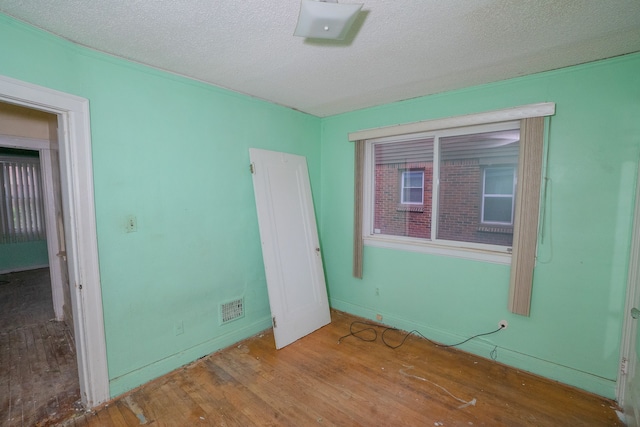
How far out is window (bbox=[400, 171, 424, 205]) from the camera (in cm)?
289

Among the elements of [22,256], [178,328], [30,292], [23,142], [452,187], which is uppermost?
[23,142]

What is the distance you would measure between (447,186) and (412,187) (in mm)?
374

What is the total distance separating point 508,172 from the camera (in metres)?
2.38

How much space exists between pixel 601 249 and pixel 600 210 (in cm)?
29

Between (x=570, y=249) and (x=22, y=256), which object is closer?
(x=570, y=249)

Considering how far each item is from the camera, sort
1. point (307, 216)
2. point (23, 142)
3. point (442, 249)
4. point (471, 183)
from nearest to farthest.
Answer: point (471, 183)
point (442, 249)
point (23, 142)
point (307, 216)

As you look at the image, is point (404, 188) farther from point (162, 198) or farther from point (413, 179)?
point (162, 198)

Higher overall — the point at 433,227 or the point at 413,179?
the point at 413,179

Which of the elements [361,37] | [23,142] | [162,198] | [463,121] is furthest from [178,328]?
[463,121]

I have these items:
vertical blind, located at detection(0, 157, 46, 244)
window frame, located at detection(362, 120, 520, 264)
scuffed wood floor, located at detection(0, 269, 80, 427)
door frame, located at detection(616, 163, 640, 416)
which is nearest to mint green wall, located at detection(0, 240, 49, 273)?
vertical blind, located at detection(0, 157, 46, 244)

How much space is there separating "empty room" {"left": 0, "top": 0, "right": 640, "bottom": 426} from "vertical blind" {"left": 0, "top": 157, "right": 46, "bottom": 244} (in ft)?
11.8

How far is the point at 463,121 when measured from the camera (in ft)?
7.91

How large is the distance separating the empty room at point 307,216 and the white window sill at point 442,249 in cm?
2

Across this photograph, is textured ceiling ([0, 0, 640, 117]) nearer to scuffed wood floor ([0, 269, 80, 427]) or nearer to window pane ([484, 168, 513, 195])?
window pane ([484, 168, 513, 195])
